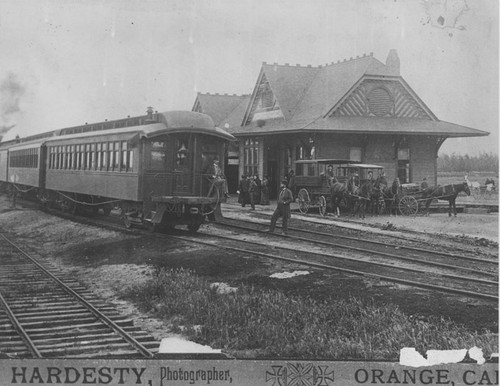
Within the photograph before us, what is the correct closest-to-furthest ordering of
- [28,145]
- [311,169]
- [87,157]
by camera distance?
[87,157], [311,169], [28,145]

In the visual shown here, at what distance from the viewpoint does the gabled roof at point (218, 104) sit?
3712cm

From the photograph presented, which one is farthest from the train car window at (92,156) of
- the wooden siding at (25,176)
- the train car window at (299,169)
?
the train car window at (299,169)

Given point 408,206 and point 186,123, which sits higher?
point 186,123

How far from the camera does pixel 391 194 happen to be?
20.3 metres

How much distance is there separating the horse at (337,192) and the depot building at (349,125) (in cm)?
332

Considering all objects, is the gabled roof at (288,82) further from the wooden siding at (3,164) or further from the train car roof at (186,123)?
the wooden siding at (3,164)

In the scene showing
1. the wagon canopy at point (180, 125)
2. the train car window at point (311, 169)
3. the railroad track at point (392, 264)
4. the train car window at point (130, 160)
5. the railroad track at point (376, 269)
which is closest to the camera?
the railroad track at point (376, 269)

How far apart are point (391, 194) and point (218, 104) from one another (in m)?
20.6

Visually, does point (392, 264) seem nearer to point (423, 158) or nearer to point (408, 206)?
point (408, 206)

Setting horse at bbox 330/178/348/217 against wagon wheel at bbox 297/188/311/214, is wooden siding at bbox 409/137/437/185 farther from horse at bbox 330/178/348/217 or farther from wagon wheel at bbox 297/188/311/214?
wagon wheel at bbox 297/188/311/214

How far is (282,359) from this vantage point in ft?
16.1

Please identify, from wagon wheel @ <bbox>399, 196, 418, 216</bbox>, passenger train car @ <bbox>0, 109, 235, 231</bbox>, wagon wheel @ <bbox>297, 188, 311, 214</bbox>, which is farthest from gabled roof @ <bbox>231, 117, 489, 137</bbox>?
passenger train car @ <bbox>0, 109, 235, 231</bbox>

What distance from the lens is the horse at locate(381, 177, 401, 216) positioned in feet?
66.2

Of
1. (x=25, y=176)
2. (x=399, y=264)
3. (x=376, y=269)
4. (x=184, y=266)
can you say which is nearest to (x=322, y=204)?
(x=399, y=264)
